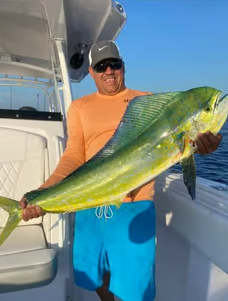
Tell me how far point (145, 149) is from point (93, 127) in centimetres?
79

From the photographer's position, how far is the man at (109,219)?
225 centimetres

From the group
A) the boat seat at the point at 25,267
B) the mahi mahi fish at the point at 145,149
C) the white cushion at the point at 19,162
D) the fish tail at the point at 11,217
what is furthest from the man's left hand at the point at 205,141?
the white cushion at the point at 19,162

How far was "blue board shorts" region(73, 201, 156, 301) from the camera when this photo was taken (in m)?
2.25

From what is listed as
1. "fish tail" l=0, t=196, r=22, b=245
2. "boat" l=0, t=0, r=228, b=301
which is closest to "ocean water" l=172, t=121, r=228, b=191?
"boat" l=0, t=0, r=228, b=301

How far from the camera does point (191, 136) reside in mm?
1548

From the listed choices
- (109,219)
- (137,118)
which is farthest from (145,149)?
(109,219)

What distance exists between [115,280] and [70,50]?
3.26 meters

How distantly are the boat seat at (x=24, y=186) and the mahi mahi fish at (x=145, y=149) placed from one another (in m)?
0.99

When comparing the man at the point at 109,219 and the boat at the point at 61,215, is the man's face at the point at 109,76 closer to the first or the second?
the man at the point at 109,219

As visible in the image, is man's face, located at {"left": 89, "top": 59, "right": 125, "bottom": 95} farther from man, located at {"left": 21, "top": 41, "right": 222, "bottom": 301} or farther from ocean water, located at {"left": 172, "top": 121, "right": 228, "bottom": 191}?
ocean water, located at {"left": 172, "top": 121, "right": 228, "bottom": 191}

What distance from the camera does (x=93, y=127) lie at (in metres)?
2.30

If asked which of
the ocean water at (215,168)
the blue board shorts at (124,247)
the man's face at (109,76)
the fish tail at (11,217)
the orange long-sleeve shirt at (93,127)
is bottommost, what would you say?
the ocean water at (215,168)

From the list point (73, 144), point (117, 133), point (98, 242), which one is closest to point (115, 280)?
point (98, 242)

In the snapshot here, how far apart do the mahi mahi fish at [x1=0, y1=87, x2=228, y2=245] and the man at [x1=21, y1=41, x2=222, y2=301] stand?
48 centimetres
